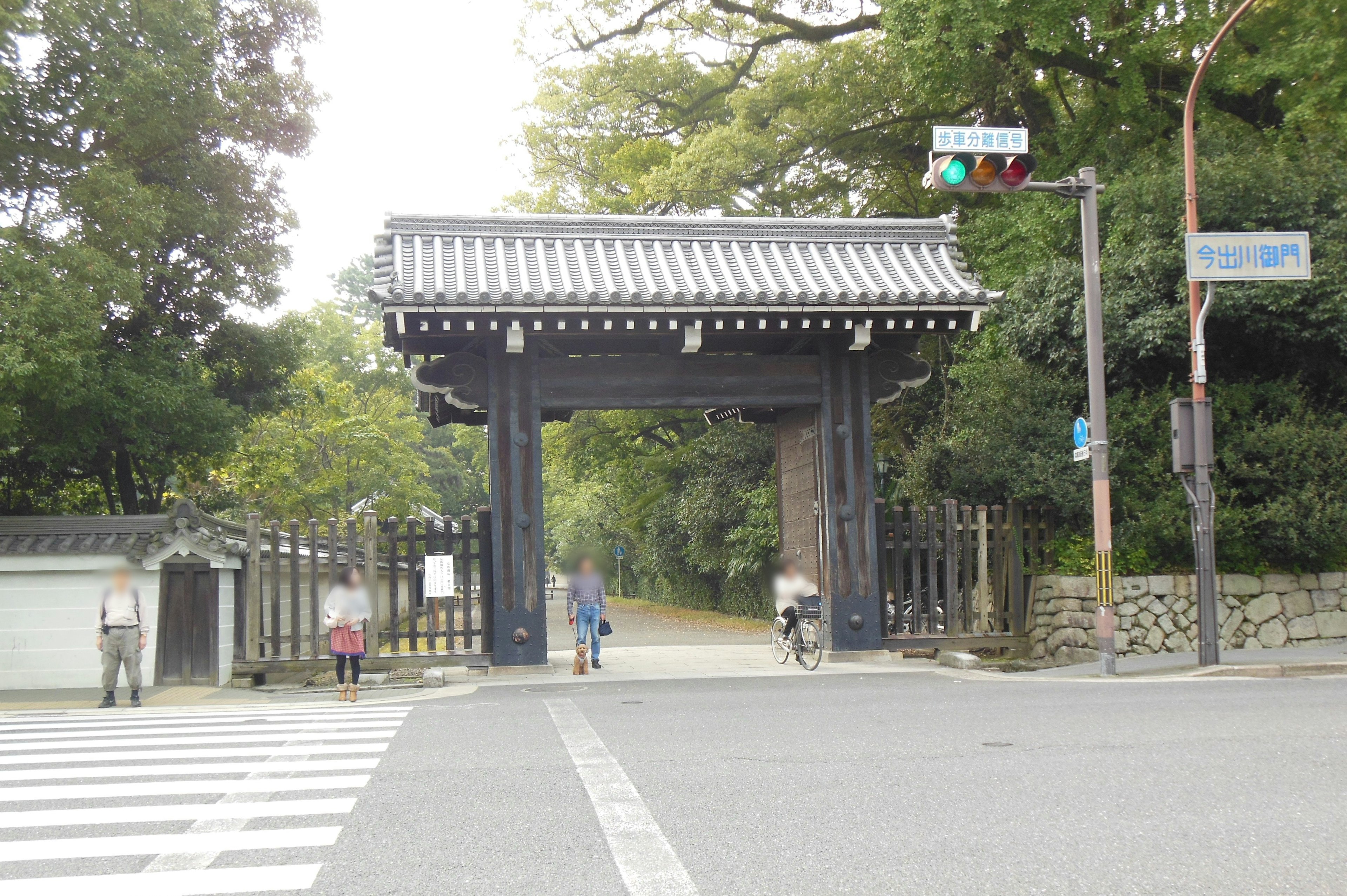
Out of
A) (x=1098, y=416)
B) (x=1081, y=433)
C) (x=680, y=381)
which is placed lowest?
(x=1081, y=433)

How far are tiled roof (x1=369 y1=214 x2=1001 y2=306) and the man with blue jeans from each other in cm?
392

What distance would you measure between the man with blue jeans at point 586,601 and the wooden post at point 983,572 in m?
5.88

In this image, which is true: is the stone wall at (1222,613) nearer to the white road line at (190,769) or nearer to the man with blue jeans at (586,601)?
the man with blue jeans at (586,601)

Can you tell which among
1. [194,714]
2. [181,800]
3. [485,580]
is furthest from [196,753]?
[485,580]

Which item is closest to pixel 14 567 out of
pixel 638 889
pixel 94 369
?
pixel 94 369

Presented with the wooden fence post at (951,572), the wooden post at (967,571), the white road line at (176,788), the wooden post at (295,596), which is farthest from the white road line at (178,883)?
the wooden post at (967,571)

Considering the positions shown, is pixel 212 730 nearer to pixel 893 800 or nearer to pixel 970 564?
pixel 893 800

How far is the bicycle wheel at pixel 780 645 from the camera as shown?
50.2ft

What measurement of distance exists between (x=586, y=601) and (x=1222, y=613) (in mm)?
9400

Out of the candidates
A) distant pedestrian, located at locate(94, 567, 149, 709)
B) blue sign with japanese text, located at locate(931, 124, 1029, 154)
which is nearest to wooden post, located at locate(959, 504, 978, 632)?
blue sign with japanese text, located at locate(931, 124, 1029, 154)

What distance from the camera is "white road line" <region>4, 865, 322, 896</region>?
464cm

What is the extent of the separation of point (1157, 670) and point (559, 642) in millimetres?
15077

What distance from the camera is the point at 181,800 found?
257 inches

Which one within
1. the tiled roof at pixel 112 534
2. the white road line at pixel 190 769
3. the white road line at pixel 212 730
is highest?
the tiled roof at pixel 112 534
